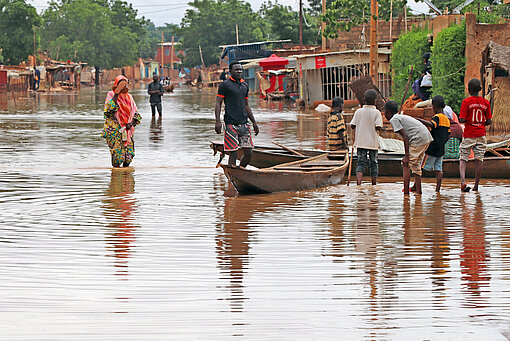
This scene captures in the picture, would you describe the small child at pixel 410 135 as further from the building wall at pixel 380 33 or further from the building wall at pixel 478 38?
the building wall at pixel 380 33

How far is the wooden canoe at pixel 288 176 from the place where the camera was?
32.3ft

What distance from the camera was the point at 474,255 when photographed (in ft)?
21.6

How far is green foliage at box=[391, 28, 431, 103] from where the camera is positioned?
77.0 feet

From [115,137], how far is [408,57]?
14.0m

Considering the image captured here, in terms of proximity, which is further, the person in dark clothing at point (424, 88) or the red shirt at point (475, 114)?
the person in dark clothing at point (424, 88)

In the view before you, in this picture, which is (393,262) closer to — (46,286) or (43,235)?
(46,286)

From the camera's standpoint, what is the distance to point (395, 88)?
87.9ft

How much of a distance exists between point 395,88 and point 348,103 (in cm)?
658

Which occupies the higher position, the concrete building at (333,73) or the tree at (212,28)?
the tree at (212,28)

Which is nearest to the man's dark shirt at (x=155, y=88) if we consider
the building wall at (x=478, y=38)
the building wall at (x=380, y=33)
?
the building wall at (x=478, y=38)

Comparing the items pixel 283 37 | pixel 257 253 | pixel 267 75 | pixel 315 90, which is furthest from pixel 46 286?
pixel 283 37

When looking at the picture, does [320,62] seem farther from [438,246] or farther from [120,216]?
[438,246]

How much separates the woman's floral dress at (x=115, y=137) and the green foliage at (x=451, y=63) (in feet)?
29.6

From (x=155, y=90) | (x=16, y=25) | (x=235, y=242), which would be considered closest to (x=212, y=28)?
(x=16, y=25)
